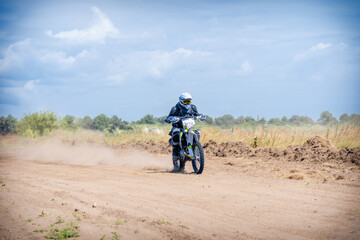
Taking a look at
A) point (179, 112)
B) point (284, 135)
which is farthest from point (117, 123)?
point (179, 112)

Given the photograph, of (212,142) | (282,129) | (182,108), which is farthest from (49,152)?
(282,129)

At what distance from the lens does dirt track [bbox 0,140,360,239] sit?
6.19 meters

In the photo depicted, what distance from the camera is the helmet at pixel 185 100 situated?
13125 mm

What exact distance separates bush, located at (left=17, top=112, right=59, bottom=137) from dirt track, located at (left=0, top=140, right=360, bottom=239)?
2397cm

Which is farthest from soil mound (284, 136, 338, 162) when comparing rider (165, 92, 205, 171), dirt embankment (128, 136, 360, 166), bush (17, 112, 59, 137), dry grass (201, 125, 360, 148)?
bush (17, 112, 59, 137)

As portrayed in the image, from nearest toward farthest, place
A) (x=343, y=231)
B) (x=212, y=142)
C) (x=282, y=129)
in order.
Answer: (x=343, y=231) < (x=212, y=142) < (x=282, y=129)

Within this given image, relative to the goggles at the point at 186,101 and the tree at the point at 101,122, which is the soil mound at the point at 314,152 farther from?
the tree at the point at 101,122

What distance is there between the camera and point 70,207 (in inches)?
292

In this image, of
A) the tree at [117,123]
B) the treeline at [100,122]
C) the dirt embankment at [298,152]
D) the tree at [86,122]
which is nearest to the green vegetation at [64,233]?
the dirt embankment at [298,152]

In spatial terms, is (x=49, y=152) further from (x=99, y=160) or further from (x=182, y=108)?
(x=182, y=108)

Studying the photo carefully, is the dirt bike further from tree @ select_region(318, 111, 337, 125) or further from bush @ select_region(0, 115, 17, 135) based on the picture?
bush @ select_region(0, 115, 17, 135)

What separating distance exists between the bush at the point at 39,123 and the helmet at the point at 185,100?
2480 cm

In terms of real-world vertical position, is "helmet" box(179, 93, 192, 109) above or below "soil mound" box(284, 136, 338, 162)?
above

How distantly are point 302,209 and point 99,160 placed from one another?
41.5 feet
